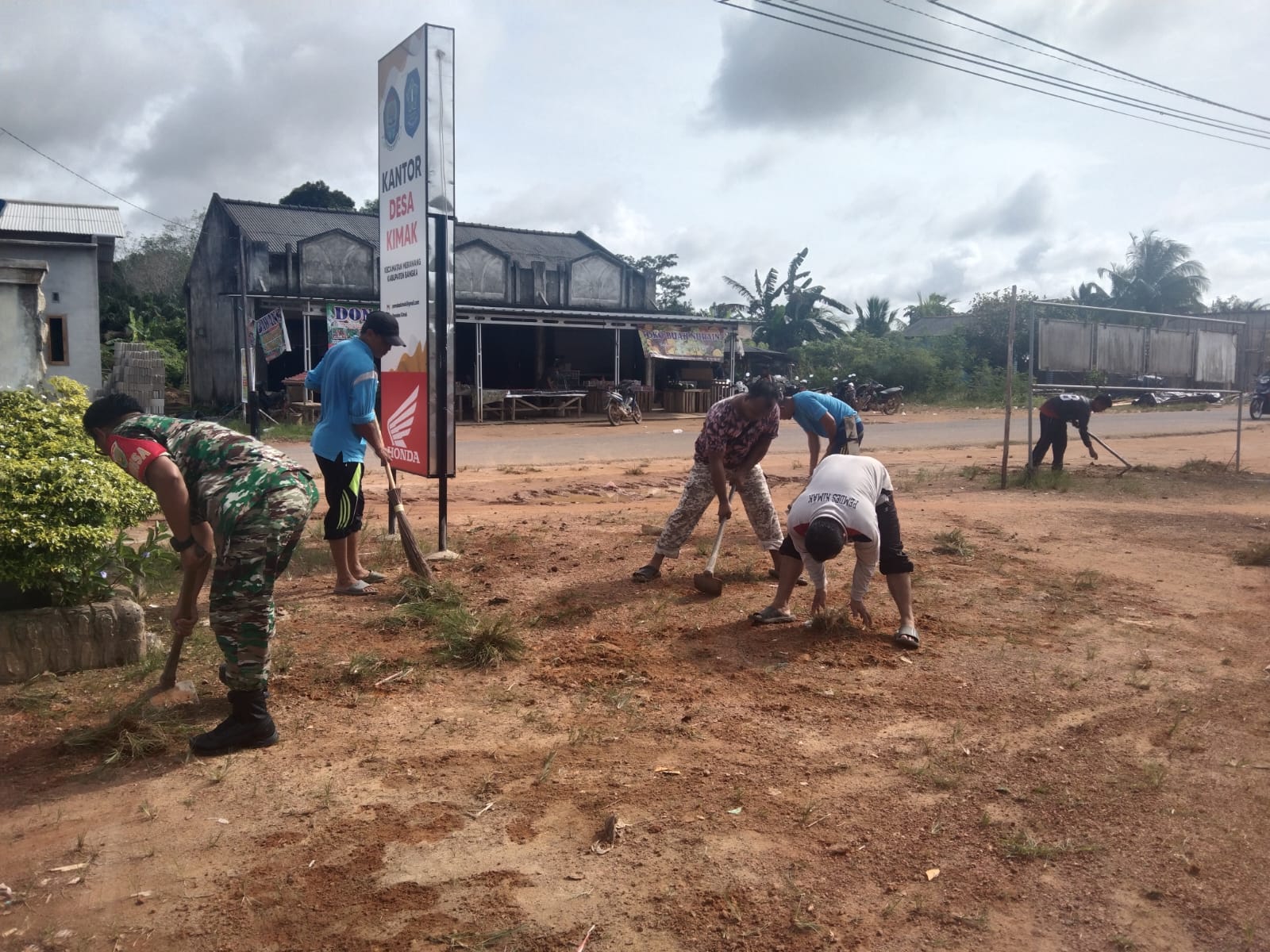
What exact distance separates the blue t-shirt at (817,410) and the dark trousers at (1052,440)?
5.30 metres

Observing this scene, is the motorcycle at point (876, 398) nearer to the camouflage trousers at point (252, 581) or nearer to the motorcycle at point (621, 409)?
the motorcycle at point (621, 409)

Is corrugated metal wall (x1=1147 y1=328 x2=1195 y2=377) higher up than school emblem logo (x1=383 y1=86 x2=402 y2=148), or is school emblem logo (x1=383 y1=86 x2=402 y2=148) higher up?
school emblem logo (x1=383 y1=86 x2=402 y2=148)

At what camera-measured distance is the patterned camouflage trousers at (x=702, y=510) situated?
6.28 meters

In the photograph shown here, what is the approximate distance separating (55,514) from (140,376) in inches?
636

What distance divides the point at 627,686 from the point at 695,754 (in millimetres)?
792

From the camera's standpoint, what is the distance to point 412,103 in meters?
6.63

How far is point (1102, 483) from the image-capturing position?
12.1m

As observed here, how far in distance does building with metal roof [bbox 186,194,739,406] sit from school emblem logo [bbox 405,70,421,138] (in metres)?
15.8

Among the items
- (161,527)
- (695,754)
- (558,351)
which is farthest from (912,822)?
(558,351)

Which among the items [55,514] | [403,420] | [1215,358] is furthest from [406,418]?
[1215,358]

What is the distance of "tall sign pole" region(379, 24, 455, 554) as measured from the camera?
6473 mm

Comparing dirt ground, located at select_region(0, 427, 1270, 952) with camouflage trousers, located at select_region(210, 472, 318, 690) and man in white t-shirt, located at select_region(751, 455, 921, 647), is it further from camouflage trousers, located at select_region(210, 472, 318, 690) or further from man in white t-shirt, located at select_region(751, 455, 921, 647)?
camouflage trousers, located at select_region(210, 472, 318, 690)

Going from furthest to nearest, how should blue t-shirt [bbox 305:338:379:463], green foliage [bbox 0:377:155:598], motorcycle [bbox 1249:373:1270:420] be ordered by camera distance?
motorcycle [bbox 1249:373:1270:420]
blue t-shirt [bbox 305:338:379:463]
green foliage [bbox 0:377:155:598]

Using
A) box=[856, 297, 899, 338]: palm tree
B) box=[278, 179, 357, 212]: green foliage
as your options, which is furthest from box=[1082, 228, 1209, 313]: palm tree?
box=[278, 179, 357, 212]: green foliage
